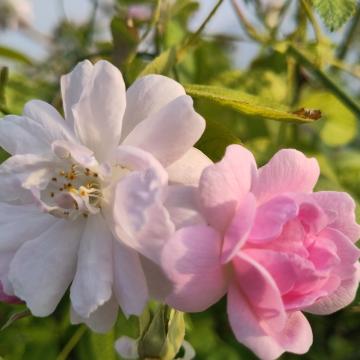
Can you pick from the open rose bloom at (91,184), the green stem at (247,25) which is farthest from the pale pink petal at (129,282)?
the green stem at (247,25)

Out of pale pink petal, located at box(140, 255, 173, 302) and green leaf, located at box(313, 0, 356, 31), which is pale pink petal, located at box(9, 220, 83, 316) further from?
green leaf, located at box(313, 0, 356, 31)

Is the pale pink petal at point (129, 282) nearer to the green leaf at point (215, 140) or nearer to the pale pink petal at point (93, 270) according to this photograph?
the pale pink petal at point (93, 270)

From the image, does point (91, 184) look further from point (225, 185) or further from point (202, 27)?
point (202, 27)

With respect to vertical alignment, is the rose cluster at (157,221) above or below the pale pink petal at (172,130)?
below

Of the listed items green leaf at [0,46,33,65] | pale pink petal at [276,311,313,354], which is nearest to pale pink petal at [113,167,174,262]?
pale pink petal at [276,311,313,354]

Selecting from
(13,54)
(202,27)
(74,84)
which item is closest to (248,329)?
(74,84)
